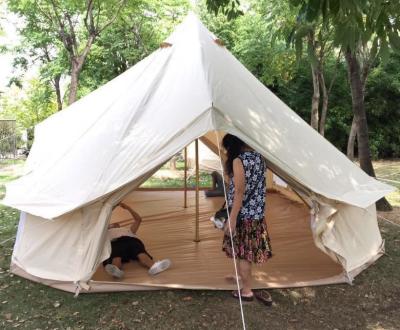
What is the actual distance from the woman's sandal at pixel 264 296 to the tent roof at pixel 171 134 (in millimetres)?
943

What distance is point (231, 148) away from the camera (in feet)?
10.8

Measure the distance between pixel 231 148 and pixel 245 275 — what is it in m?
1.00

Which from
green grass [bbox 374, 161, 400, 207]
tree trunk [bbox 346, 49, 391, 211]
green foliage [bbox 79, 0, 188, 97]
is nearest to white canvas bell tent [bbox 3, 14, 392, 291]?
tree trunk [bbox 346, 49, 391, 211]

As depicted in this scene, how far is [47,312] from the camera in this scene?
3.31 m

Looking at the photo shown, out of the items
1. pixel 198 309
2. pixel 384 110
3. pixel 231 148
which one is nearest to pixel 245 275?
pixel 198 309

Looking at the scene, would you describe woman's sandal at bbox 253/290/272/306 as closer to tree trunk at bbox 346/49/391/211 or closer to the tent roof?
the tent roof

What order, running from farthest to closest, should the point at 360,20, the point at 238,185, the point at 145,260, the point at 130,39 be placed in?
the point at 130,39 → the point at 145,260 → the point at 238,185 → the point at 360,20

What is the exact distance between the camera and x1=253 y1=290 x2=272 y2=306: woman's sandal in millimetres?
3394

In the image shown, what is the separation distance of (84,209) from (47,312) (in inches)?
32.7

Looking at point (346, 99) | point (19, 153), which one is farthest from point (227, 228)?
point (19, 153)

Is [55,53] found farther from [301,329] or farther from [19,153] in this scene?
[301,329]

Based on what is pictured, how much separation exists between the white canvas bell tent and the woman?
24 centimetres

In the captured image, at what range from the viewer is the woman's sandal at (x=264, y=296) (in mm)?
3394

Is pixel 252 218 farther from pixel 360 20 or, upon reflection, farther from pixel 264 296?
pixel 360 20
